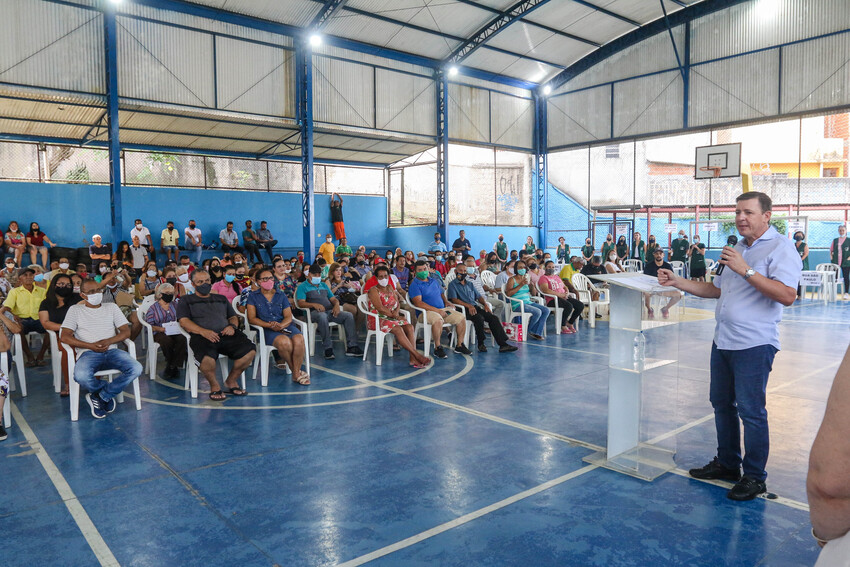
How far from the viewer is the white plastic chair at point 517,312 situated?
28.9ft

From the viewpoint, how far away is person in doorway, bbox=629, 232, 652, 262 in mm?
18562

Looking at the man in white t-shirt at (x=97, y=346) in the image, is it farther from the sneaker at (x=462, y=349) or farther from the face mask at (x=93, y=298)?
the sneaker at (x=462, y=349)

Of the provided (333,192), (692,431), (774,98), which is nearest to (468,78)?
(333,192)

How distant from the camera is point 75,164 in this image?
17266 millimetres

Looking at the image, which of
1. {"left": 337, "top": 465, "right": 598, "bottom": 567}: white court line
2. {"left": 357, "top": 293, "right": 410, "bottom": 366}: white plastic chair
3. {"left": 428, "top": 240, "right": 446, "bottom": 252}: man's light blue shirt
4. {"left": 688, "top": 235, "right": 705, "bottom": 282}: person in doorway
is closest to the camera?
{"left": 337, "top": 465, "right": 598, "bottom": 567}: white court line

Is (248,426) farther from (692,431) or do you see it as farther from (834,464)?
(834,464)

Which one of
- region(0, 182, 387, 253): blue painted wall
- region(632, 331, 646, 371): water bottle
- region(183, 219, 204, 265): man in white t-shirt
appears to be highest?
region(0, 182, 387, 253): blue painted wall

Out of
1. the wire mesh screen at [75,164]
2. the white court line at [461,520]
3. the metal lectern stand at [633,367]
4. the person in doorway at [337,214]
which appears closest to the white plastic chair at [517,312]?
the metal lectern stand at [633,367]

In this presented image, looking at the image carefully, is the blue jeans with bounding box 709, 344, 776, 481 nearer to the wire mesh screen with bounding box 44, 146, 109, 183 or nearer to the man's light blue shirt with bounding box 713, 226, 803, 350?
the man's light blue shirt with bounding box 713, 226, 803, 350

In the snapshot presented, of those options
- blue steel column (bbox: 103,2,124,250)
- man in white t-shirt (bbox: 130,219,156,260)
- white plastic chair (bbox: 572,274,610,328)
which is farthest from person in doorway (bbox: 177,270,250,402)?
man in white t-shirt (bbox: 130,219,156,260)

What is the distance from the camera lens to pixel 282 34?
15648 mm

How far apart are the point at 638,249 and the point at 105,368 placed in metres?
16.8

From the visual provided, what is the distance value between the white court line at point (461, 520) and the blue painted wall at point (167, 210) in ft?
53.5

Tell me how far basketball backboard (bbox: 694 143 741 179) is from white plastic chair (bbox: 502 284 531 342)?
11130 mm
